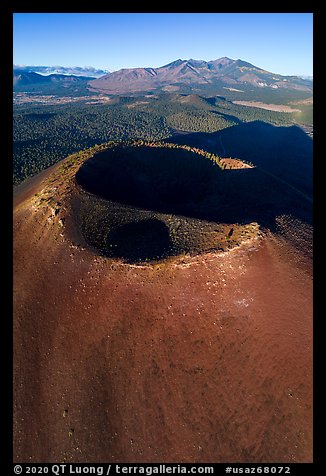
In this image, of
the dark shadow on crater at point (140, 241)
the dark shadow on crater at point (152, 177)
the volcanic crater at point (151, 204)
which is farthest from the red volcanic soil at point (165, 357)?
the dark shadow on crater at point (152, 177)

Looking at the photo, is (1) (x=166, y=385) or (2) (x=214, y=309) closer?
(1) (x=166, y=385)

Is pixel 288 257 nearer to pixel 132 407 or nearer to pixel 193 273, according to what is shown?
pixel 193 273

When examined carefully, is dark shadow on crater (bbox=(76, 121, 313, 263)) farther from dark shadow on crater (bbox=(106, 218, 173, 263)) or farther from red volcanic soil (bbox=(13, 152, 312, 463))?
red volcanic soil (bbox=(13, 152, 312, 463))

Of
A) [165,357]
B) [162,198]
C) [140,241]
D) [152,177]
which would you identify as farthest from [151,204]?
[165,357]

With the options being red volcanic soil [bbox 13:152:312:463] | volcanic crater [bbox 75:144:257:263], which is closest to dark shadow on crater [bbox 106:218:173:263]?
volcanic crater [bbox 75:144:257:263]

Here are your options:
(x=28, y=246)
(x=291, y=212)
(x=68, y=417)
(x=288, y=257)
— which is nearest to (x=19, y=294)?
(x=28, y=246)

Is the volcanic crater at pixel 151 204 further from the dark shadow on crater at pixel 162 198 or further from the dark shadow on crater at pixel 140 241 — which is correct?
the dark shadow on crater at pixel 162 198

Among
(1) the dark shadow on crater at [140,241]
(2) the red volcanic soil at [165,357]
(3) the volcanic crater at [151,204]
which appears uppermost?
(3) the volcanic crater at [151,204]
